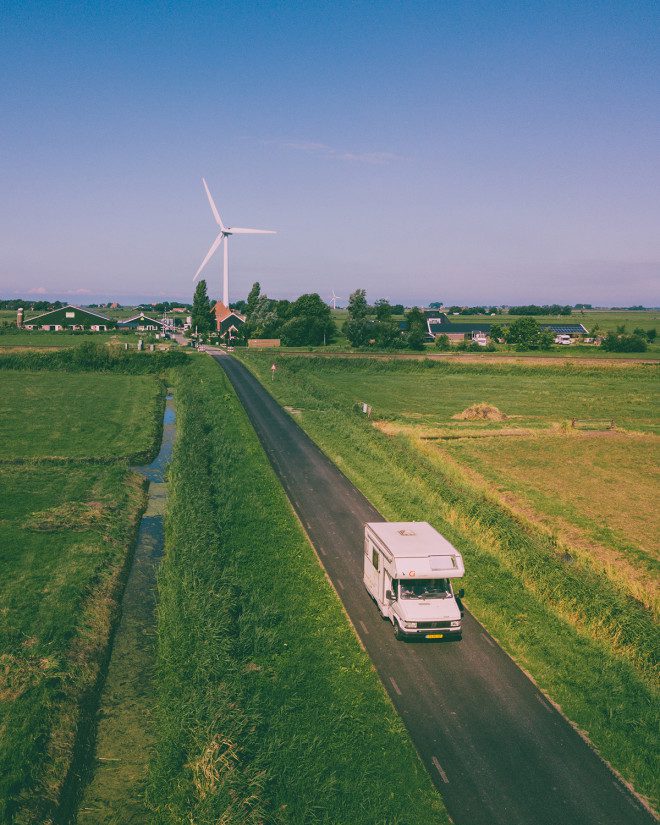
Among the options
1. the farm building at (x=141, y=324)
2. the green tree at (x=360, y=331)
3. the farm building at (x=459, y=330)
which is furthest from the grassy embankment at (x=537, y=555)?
the farm building at (x=141, y=324)

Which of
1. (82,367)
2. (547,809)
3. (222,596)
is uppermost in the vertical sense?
(82,367)

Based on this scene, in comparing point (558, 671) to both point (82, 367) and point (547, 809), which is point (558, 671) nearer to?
point (547, 809)

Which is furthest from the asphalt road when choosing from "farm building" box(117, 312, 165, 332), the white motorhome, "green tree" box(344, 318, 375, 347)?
"farm building" box(117, 312, 165, 332)

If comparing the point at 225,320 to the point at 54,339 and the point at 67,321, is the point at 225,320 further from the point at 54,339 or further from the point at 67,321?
the point at 54,339

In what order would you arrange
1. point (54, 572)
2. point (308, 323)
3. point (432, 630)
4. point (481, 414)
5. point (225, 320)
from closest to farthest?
point (432, 630), point (54, 572), point (481, 414), point (308, 323), point (225, 320)

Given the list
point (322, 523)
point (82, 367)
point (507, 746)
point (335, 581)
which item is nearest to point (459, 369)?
point (82, 367)

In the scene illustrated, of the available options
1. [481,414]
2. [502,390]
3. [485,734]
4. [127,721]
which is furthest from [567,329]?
[127,721]

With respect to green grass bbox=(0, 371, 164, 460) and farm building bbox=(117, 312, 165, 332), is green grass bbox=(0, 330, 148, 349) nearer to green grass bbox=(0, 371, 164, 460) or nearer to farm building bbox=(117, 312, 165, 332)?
farm building bbox=(117, 312, 165, 332)
